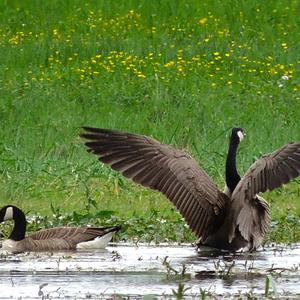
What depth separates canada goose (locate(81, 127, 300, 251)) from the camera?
13.1 meters

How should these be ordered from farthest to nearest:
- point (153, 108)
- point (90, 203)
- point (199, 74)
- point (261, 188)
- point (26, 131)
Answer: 1. point (199, 74)
2. point (153, 108)
3. point (26, 131)
4. point (90, 203)
5. point (261, 188)

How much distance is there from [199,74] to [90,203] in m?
9.60

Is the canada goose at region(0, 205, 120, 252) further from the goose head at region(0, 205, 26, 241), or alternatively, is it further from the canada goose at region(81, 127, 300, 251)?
the canada goose at region(81, 127, 300, 251)

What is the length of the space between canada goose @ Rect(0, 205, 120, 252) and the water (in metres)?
0.12

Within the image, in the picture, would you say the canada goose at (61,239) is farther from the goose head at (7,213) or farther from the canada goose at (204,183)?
the canada goose at (204,183)

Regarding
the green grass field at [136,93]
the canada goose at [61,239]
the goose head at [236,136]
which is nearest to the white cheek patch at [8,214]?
the canada goose at [61,239]

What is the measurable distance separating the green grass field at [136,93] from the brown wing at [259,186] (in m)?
0.73

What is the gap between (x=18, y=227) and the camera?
13.7 meters

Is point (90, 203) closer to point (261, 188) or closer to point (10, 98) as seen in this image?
point (261, 188)

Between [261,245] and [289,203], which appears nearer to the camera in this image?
[261,245]

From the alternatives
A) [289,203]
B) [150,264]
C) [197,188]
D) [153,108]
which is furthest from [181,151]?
[153,108]

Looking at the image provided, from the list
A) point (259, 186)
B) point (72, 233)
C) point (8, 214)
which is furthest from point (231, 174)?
point (8, 214)

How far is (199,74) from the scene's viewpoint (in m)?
24.7

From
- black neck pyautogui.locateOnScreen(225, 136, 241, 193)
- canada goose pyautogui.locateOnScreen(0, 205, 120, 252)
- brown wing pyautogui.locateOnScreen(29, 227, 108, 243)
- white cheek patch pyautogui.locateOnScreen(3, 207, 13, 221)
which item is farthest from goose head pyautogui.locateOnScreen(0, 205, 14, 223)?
black neck pyautogui.locateOnScreen(225, 136, 241, 193)
